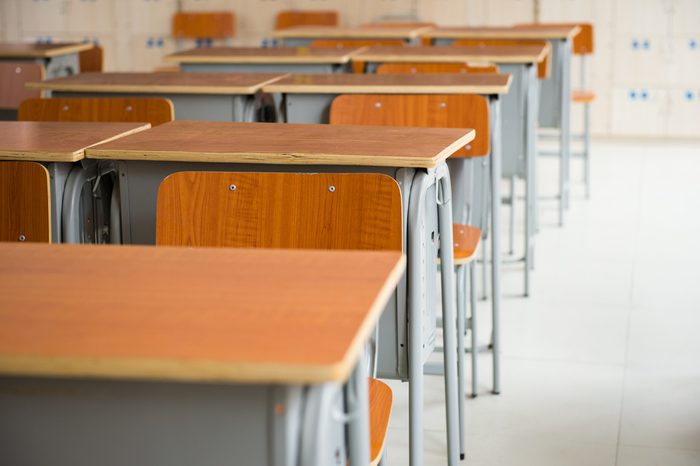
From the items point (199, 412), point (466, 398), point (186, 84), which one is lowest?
point (466, 398)

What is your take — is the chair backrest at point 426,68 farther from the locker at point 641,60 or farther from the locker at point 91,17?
the locker at point 91,17

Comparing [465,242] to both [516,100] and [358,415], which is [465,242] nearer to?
[516,100]

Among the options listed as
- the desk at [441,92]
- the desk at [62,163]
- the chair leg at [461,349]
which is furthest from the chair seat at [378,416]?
the desk at [441,92]

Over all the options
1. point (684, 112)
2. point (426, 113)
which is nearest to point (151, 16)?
point (684, 112)

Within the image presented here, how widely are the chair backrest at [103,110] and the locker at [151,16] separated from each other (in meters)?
5.61

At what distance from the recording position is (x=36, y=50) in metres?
5.16

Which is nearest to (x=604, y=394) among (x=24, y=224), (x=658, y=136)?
(x=24, y=224)

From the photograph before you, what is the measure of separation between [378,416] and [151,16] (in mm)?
7296

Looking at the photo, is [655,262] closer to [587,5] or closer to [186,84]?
[186,84]

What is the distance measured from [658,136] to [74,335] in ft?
22.9

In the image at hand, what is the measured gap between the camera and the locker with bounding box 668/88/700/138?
295 inches

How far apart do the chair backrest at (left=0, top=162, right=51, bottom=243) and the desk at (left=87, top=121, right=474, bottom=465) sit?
0.21 m

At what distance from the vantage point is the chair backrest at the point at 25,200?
201 cm

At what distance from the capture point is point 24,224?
204cm
